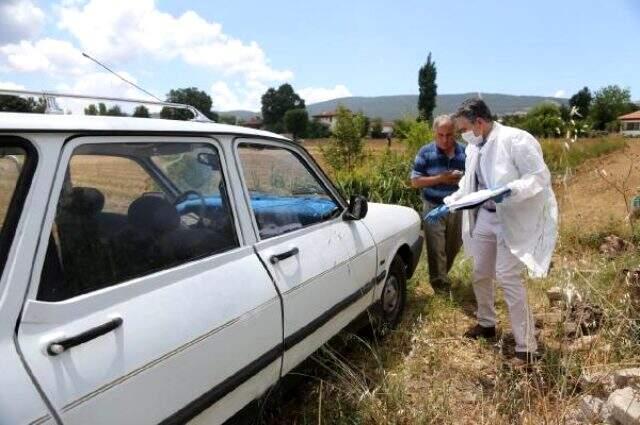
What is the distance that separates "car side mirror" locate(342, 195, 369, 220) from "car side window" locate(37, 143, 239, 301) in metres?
1.21

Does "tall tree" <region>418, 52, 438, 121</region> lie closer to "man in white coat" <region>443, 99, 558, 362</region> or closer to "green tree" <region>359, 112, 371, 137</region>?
"green tree" <region>359, 112, 371, 137</region>

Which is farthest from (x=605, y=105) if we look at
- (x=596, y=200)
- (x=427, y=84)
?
(x=427, y=84)

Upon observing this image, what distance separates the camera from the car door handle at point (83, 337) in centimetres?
149

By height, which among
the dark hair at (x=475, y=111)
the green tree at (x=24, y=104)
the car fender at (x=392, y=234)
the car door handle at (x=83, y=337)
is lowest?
the car fender at (x=392, y=234)

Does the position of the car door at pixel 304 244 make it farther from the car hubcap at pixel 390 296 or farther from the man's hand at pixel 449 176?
the man's hand at pixel 449 176

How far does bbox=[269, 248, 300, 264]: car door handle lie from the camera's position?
8.27 feet

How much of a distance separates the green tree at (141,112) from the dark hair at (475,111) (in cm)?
217

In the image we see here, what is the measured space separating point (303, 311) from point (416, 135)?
27.5 feet

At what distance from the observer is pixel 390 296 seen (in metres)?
4.21

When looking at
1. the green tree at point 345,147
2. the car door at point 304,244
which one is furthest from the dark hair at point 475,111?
the green tree at point 345,147

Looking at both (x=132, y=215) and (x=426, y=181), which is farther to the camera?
(x=426, y=181)

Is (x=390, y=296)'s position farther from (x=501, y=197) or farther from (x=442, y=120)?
(x=442, y=120)

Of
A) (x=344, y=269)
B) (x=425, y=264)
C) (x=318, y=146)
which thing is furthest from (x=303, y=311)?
(x=318, y=146)

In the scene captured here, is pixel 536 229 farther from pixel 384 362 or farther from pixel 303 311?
pixel 303 311
